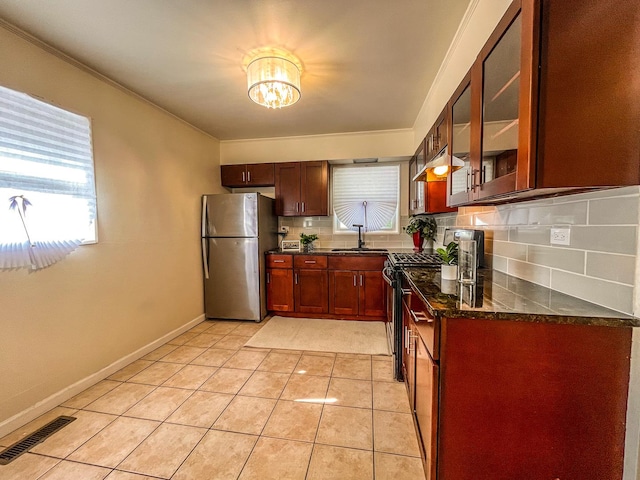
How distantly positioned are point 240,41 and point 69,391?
2.82 metres

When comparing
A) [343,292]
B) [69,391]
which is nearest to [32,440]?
[69,391]

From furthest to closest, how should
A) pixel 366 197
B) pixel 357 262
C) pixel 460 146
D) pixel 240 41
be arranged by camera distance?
pixel 366 197 < pixel 357 262 < pixel 240 41 < pixel 460 146

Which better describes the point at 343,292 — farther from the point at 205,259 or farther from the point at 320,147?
the point at 320,147

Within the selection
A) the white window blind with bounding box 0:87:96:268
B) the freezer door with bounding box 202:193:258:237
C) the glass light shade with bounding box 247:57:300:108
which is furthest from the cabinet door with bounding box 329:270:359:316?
the white window blind with bounding box 0:87:96:268

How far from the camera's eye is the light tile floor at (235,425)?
1417 mm

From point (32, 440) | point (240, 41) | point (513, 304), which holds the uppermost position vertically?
A: point (240, 41)

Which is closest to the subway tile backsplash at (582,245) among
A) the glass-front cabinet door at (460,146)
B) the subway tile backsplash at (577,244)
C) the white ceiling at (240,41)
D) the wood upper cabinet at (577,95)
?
the subway tile backsplash at (577,244)

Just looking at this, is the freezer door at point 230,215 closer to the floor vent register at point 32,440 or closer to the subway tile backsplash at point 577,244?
the floor vent register at point 32,440

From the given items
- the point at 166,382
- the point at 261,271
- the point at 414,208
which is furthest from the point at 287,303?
the point at 414,208

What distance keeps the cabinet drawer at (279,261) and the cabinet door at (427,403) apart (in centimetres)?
237

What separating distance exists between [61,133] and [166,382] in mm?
2061

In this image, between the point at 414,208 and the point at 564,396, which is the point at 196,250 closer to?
the point at 414,208

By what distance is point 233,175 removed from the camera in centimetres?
401

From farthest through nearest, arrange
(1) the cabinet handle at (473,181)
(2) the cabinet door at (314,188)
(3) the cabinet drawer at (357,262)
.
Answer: (2) the cabinet door at (314,188) < (3) the cabinet drawer at (357,262) < (1) the cabinet handle at (473,181)
